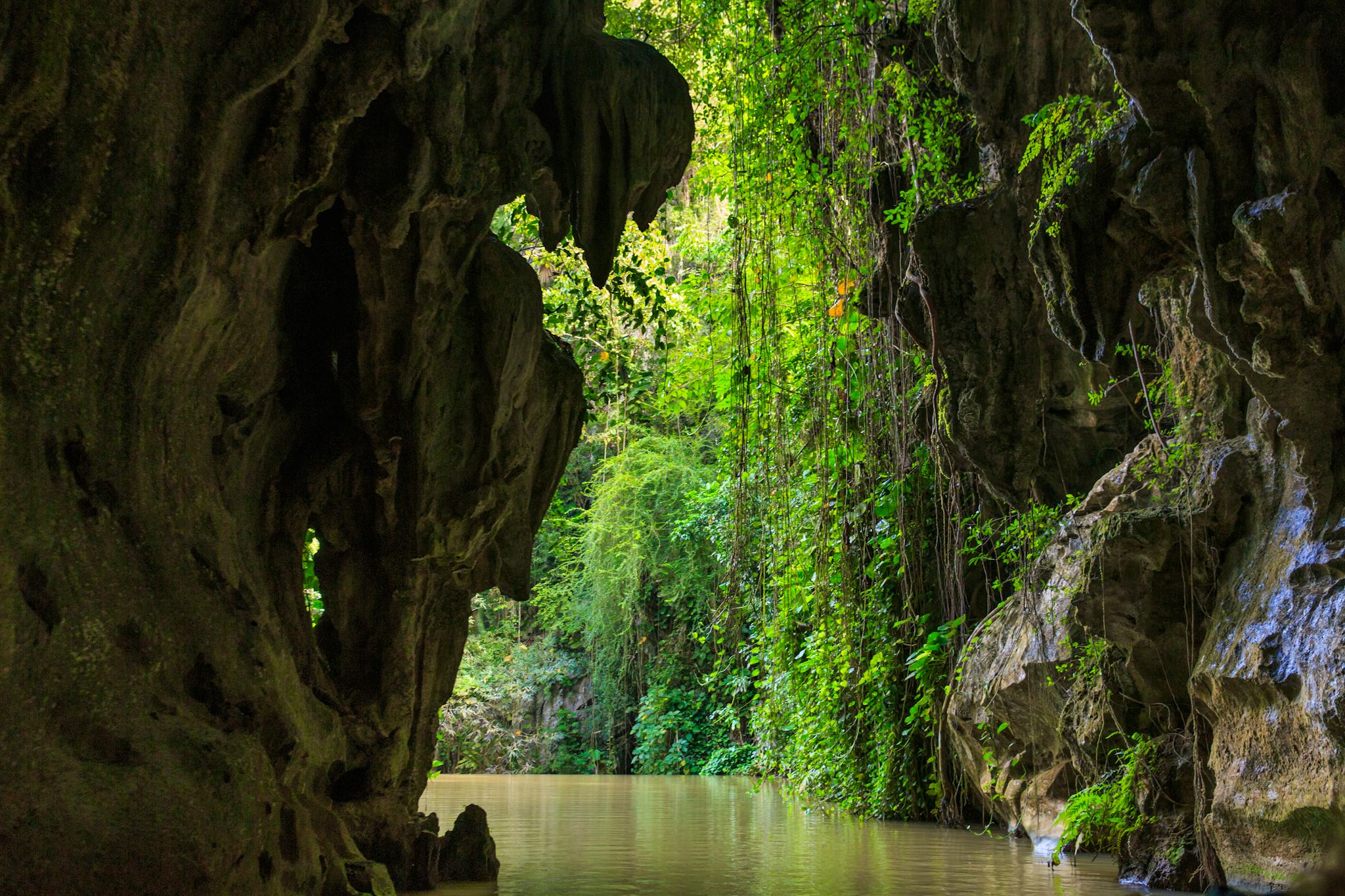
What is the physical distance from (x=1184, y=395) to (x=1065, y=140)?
1397 mm

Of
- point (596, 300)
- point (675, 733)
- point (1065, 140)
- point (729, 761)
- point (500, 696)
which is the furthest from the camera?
point (500, 696)

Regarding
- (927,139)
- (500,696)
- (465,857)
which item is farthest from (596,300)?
(500,696)

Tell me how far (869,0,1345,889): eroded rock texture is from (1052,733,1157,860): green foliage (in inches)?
3.4

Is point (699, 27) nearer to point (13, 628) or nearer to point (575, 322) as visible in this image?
point (575, 322)

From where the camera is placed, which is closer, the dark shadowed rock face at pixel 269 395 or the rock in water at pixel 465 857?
the dark shadowed rock face at pixel 269 395

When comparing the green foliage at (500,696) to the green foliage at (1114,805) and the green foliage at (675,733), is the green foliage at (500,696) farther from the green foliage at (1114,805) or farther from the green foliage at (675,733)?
the green foliage at (1114,805)

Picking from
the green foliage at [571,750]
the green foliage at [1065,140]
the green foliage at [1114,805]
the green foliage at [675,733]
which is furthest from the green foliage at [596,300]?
the green foliage at [571,750]

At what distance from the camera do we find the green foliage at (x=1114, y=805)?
541 cm

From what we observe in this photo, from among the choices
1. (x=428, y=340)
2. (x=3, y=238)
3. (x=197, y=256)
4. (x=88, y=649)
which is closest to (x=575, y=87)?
(x=428, y=340)

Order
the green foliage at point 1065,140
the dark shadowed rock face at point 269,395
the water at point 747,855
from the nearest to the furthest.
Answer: the dark shadowed rock face at point 269,395
the green foliage at point 1065,140
the water at point 747,855

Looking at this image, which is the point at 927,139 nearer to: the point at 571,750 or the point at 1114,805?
the point at 1114,805

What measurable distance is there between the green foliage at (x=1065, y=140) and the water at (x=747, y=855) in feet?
10.1

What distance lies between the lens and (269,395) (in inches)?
184

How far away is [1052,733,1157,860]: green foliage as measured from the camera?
5414mm
